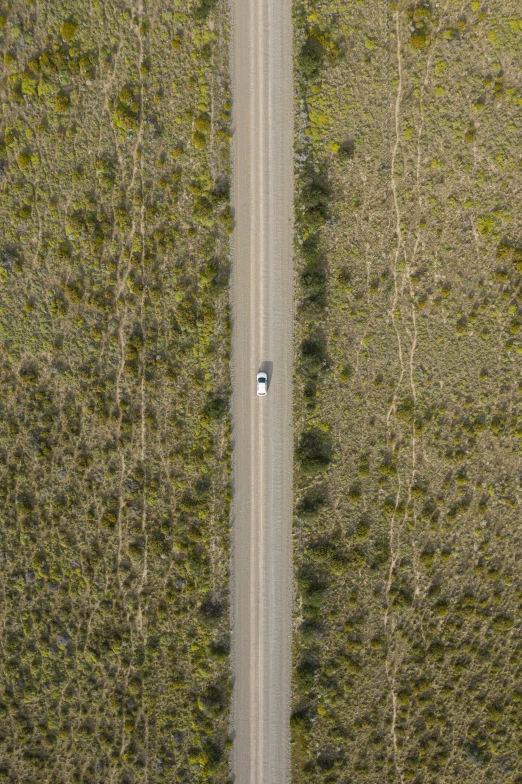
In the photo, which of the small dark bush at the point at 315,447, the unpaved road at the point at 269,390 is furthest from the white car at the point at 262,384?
the small dark bush at the point at 315,447

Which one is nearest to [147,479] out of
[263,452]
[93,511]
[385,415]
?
[93,511]

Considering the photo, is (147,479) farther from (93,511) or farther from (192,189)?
(192,189)

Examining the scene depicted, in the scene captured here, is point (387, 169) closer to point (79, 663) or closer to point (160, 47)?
point (160, 47)

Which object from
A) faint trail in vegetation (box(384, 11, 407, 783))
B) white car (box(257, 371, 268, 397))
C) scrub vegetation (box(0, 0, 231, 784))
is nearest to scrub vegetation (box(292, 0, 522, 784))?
faint trail in vegetation (box(384, 11, 407, 783))

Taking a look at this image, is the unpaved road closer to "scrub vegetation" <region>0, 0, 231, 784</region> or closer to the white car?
the white car

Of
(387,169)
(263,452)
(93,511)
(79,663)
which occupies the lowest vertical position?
(79,663)

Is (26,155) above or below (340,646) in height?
above

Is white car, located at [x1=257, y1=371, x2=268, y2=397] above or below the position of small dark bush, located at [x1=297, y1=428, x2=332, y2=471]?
above

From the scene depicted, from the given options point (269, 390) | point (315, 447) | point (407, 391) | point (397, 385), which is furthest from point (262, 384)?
point (407, 391)
